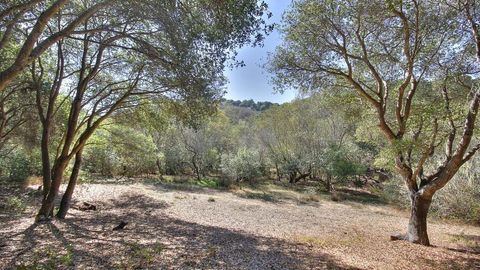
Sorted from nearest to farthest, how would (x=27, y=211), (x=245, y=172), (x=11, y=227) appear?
(x=11, y=227) → (x=27, y=211) → (x=245, y=172)

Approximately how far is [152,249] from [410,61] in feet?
26.6

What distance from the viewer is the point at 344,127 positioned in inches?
1190

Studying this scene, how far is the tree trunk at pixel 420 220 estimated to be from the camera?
8914 millimetres

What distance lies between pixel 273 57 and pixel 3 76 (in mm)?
7742

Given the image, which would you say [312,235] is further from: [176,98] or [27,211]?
[27,211]

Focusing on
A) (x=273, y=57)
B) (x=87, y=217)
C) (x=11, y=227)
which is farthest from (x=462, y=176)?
(x=11, y=227)

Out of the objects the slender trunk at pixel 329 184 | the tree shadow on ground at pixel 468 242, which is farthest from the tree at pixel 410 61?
the slender trunk at pixel 329 184

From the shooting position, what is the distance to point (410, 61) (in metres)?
8.61

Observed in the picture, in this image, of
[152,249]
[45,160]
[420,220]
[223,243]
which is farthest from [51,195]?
[420,220]

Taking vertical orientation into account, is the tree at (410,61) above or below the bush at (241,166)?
above

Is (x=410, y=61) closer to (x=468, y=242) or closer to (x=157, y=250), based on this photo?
(x=468, y=242)

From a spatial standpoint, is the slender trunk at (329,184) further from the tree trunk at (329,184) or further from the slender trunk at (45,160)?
the slender trunk at (45,160)

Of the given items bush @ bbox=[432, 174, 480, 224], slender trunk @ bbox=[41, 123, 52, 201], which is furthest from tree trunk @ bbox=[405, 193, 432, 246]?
slender trunk @ bbox=[41, 123, 52, 201]

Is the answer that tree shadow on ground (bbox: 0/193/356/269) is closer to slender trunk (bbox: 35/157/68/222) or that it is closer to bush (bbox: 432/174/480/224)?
slender trunk (bbox: 35/157/68/222)
